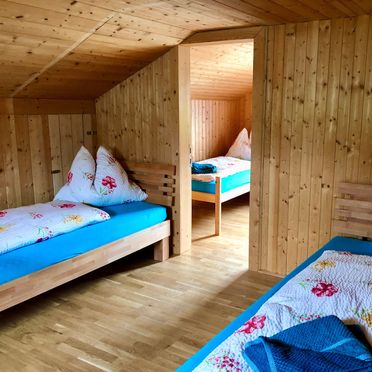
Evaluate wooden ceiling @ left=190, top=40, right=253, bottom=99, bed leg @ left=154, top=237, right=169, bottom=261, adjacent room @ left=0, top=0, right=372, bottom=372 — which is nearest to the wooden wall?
wooden ceiling @ left=190, top=40, right=253, bottom=99

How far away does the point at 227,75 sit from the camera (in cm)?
564

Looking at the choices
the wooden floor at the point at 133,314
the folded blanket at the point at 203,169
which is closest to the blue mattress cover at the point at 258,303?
the wooden floor at the point at 133,314

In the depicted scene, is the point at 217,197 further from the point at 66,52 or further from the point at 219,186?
the point at 66,52

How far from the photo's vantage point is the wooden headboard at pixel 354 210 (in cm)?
305

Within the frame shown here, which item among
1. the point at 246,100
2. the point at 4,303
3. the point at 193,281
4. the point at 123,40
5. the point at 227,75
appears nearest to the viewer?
the point at 4,303

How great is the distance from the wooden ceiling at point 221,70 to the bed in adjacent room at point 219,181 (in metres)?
1.03

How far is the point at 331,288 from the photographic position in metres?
2.11

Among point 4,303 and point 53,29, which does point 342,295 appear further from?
point 53,29

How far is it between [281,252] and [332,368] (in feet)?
6.89

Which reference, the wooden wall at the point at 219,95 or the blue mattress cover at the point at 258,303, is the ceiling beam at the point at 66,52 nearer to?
the wooden wall at the point at 219,95

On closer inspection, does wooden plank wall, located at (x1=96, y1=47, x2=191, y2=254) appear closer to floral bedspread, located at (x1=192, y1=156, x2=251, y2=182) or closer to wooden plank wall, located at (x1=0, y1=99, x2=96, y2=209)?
wooden plank wall, located at (x1=0, y1=99, x2=96, y2=209)

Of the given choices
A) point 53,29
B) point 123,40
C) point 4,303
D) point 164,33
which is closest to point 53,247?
point 4,303

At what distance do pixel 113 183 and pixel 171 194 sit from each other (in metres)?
0.54

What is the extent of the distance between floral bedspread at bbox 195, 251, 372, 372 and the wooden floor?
0.76 metres
